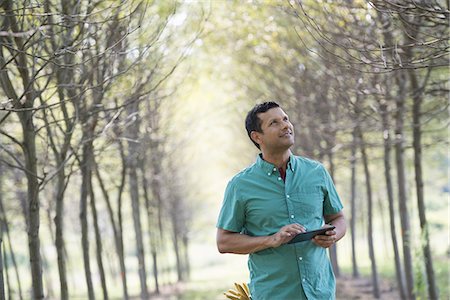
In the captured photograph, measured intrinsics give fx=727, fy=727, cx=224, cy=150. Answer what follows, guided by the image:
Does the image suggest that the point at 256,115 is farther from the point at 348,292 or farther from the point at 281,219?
the point at 348,292

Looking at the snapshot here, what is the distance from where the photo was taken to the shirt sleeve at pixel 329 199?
4426mm

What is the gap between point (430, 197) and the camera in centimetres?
3422

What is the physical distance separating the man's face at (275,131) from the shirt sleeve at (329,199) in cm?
33

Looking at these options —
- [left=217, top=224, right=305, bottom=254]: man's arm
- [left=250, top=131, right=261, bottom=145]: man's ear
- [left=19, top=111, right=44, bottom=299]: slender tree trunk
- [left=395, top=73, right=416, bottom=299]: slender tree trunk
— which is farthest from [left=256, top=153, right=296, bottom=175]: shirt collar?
[left=395, top=73, right=416, bottom=299]: slender tree trunk

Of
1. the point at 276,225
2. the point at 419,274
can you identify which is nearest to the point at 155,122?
the point at 419,274

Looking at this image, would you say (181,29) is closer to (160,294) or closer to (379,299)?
(379,299)

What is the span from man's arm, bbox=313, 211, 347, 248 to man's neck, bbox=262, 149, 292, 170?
18.0 inches

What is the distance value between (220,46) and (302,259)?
12.6m

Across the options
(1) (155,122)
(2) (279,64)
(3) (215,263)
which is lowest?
(3) (215,263)

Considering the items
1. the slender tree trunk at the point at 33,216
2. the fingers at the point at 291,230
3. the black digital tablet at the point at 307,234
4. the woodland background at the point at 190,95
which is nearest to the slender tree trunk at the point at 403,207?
the woodland background at the point at 190,95

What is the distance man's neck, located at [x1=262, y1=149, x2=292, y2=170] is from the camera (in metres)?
4.38

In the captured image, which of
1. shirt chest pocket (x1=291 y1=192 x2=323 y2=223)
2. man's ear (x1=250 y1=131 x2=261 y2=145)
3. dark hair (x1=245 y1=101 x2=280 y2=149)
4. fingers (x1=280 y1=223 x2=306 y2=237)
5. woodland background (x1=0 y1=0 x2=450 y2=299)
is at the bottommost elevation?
fingers (x1=280 y1=223 x2=306 y2=237)

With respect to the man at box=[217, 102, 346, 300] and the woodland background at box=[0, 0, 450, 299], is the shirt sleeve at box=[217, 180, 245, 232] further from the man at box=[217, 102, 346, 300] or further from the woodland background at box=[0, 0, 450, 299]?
the woodland background at box=[0, 0, 450, 299]

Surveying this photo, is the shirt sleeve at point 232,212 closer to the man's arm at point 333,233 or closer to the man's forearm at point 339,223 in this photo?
the man's arm at point 333,233
